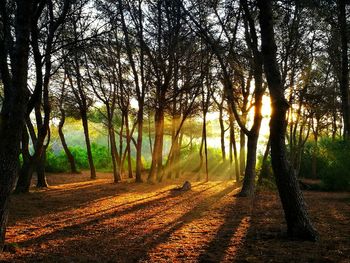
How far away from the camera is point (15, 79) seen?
611cm

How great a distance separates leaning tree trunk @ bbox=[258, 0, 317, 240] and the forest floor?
50 cm

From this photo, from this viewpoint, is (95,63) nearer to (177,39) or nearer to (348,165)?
(177,39)

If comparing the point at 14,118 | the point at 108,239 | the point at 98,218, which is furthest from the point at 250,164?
the point at 14,118

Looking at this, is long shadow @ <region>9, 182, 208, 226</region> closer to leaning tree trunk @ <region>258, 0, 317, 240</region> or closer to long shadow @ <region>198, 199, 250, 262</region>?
long shadow @ <region>198, 199, 250, 262</region>

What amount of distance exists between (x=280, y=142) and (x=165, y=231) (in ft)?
10.4

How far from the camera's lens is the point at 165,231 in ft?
26.7

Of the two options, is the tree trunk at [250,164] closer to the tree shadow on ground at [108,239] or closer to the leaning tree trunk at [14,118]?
the tree shadow on ground at [108,239]

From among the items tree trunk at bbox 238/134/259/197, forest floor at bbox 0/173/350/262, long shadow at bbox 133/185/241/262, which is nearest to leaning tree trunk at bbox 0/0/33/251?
forest floor at bbox 0/173/350/262

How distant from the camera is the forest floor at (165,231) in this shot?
604 cm

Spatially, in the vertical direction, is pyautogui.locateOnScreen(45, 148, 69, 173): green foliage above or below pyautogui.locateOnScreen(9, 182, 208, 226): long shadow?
above

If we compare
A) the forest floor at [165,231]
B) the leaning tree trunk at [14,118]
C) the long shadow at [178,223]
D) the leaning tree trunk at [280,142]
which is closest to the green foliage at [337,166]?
the forest floor at [165,231]

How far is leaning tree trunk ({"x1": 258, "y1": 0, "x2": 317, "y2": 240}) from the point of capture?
22.8 feet

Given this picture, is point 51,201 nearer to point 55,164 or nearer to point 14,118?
point 14,118

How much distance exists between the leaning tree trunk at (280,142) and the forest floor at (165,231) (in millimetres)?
502
